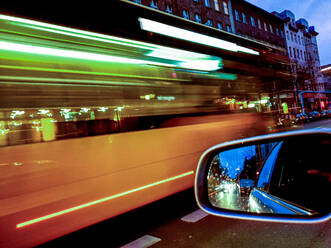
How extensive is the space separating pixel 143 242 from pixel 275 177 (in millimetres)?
2675

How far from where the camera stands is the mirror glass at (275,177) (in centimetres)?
118

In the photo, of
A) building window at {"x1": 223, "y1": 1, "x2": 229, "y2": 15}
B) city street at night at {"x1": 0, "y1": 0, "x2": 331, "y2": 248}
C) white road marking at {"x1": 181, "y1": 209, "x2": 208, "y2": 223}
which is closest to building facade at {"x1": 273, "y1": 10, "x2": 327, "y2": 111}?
building window at {"x1": 223, "y1": 1, "x2": 229, "y2": 15}

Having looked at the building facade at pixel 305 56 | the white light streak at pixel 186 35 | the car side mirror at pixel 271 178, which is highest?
the building facade at pixel 305 56

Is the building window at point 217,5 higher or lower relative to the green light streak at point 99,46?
higher

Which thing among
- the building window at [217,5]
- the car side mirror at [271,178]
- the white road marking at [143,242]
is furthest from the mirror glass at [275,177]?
the building window at [217,5]

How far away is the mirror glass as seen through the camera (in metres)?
1.18

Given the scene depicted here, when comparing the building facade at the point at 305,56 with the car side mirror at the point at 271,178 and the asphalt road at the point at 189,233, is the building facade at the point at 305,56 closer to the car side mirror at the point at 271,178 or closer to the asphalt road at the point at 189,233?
the asphalt road at the point at 189,233

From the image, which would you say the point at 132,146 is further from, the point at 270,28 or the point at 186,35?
the point at 270,28

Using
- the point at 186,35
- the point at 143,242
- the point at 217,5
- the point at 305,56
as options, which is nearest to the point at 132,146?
the point at 143,242

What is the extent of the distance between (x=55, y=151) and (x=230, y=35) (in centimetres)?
493

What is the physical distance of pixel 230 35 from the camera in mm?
6113

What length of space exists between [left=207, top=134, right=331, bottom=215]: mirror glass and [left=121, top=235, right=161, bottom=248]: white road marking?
2183 millimetres

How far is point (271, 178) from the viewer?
58.1 inches

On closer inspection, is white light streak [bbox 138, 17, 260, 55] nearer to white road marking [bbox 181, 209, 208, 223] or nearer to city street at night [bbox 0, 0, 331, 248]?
city street at night [bbox 0, 0, 331, 248]
